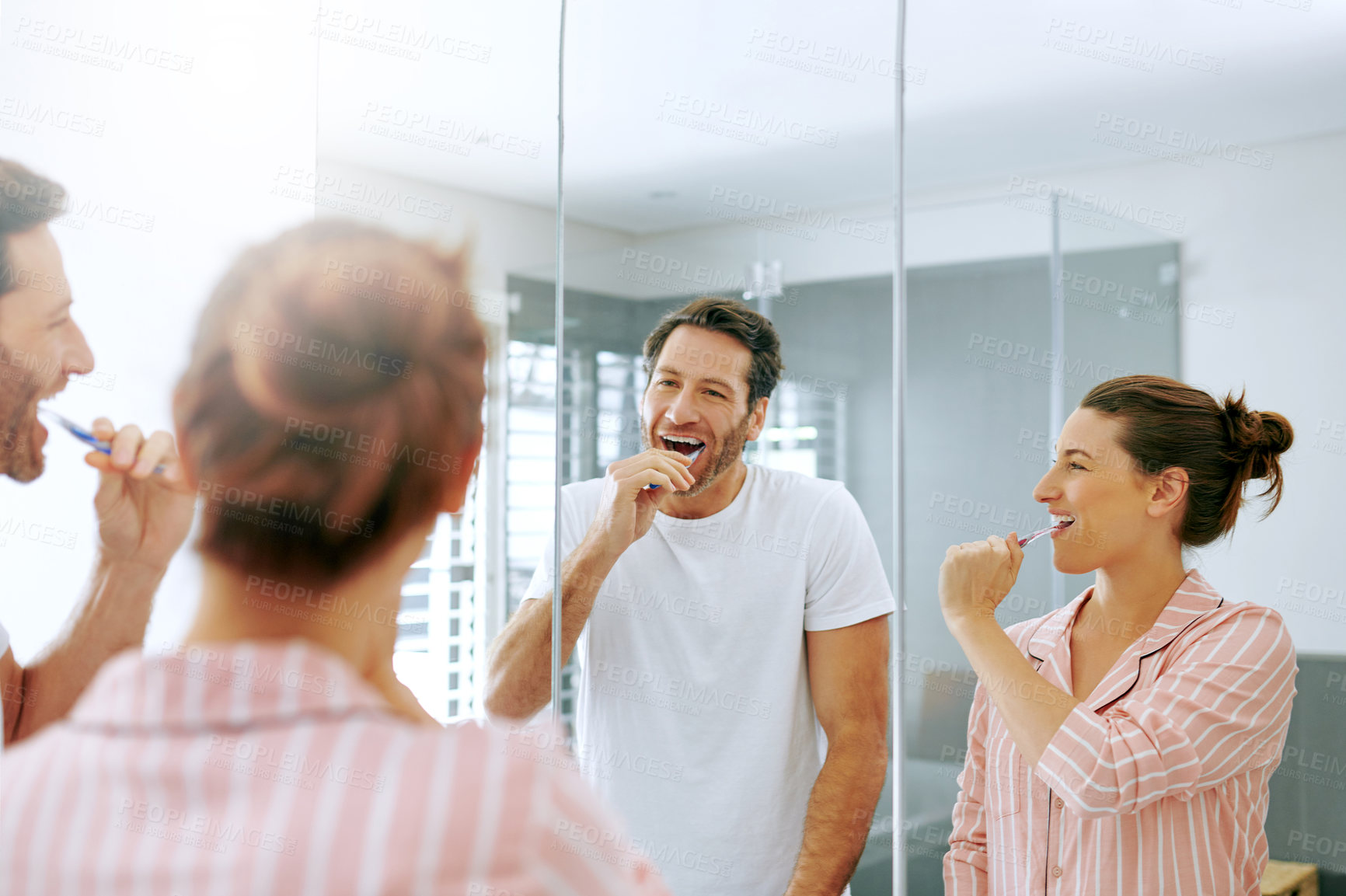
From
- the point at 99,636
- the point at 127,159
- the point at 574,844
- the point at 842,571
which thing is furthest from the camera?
the point at 127,159

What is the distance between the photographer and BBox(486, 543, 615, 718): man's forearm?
0.96m

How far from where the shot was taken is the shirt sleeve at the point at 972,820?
2.73 ft

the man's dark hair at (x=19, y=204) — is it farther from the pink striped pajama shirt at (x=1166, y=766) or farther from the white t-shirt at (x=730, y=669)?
the pink striped pajama shirt at (x=1166, y=766)

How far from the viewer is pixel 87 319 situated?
1457mm

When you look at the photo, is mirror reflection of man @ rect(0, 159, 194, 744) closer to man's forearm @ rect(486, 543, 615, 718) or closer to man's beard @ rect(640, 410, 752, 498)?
man's forearm @ rect(486, 543, 615, 718)

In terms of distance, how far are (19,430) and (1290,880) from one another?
60.0 inches

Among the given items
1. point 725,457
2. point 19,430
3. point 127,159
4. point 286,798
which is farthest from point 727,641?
point 127,159

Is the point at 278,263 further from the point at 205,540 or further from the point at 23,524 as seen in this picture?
the point at 23,524

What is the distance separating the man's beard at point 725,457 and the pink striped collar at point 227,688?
427 mm

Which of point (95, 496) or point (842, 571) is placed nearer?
point (842, 571)

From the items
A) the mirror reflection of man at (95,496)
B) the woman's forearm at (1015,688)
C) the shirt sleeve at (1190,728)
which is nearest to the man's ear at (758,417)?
the woman's forearm at (1015,688)

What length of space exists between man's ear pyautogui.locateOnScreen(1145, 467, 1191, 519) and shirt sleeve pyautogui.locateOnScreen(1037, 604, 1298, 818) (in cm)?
9

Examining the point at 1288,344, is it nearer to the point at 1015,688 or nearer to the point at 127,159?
the point at 1015,688

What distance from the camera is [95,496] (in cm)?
135
